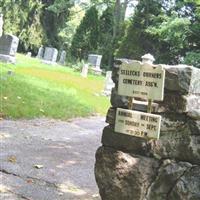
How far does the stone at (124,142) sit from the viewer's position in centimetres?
441

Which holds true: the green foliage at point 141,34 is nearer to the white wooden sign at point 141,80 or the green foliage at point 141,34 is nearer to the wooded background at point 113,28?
the wooded background at point 113,28

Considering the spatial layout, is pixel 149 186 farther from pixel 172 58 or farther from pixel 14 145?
pixel 172 58

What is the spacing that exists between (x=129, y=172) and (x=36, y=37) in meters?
38.6

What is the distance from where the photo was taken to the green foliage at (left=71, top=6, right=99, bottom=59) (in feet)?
125

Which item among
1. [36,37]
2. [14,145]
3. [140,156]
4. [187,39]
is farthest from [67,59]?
[140,156]

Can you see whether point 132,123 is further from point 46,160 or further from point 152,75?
point 46,160

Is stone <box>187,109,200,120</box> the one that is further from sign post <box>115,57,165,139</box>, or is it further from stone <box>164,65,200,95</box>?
sign post <box>115,57,165,139</box>

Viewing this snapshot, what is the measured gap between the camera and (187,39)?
27.9 m


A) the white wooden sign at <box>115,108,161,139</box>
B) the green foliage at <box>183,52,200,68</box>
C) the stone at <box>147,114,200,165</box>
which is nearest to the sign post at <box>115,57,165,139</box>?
the white wooden sign at <box>115,108,161,139</box>

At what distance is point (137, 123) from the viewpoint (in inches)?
172

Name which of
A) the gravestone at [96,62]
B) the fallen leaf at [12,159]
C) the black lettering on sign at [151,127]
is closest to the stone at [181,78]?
A: the black lettering on sign at [151,127]

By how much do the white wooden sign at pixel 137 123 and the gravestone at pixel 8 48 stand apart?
16864 millimetres

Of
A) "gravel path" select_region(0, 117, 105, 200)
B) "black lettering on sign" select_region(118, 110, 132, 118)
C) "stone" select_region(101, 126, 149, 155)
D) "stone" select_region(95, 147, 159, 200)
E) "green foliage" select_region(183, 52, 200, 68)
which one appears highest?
"green foliage" select_region(183, 52, 200, 68)

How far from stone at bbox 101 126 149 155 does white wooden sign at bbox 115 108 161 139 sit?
8 centimetres
